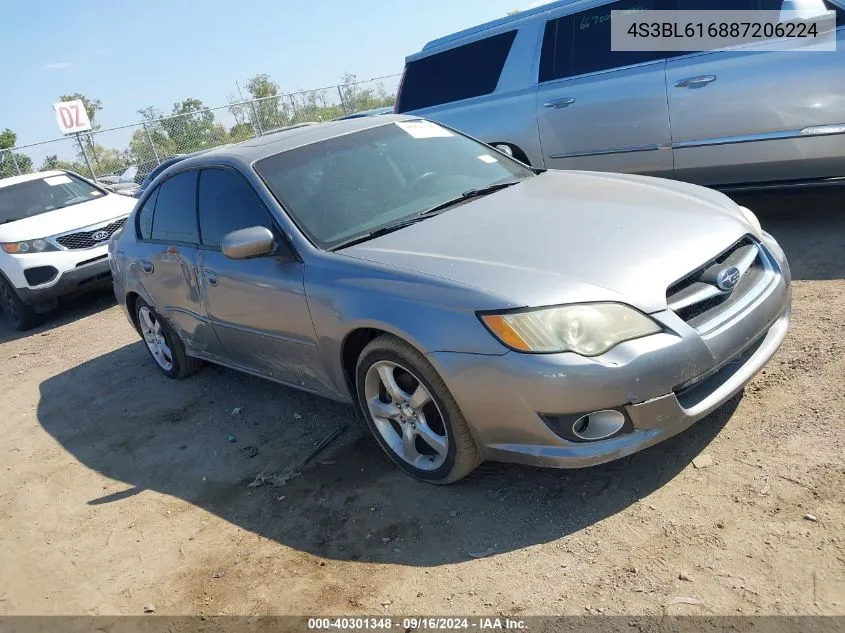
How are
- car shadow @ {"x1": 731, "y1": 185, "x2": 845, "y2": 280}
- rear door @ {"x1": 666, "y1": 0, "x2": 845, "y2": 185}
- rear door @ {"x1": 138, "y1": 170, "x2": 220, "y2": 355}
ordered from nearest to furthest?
rear door @ {"x1": 138, "y1": 170, "x2": 220, "y2": 355} < car shadow @ {"x1": 731, "y1": 185, "x2": 845, "y2": 280} < rear door @ {"x1": 666, "y1": 0, "x2": 845, "y2": 185}

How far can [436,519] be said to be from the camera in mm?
3236

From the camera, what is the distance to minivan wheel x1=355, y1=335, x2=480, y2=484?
10.3 ft

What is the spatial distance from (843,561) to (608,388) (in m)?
0.96

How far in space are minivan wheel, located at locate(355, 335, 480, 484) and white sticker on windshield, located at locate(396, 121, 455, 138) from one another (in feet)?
5.90

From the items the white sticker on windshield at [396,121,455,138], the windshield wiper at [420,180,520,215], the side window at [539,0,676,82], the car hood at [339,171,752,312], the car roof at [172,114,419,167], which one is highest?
the side window at [539,0,676,82]

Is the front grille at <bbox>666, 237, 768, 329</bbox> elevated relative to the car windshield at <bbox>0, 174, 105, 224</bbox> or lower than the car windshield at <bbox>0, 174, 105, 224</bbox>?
lower

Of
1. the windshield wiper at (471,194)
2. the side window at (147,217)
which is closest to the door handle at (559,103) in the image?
the windshield wiper at (471,194)

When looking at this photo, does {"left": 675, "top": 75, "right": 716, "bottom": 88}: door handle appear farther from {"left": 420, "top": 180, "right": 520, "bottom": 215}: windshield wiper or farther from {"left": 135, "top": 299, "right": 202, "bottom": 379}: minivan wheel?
{"left": 135, "top": 299, "right": 202, "bottom": 379}: minivan wheel

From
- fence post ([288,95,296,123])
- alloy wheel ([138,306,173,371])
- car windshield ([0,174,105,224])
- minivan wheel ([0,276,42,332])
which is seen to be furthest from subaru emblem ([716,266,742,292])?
fence post ([288,95,296,123])

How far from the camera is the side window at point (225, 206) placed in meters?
4.08

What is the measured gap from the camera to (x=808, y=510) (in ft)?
8.95

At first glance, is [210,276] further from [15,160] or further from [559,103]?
[15,160]

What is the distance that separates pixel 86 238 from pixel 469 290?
7220 mm

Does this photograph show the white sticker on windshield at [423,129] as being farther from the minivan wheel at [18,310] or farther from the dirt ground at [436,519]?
the minivan wheel at [18,310]
